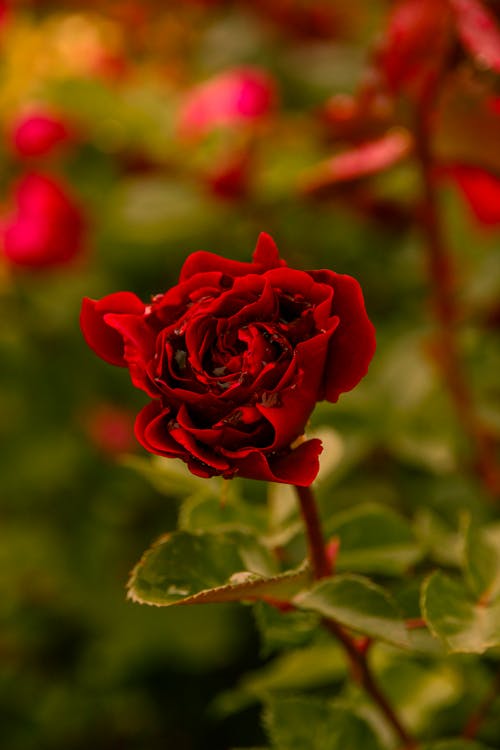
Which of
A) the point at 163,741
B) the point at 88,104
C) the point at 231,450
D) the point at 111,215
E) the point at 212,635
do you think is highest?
the point at 231,450

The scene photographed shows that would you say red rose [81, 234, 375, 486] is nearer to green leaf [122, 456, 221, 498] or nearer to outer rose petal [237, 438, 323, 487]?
outer rose petal [237, 438, 323, 487]

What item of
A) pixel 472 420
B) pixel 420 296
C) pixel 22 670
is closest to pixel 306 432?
pixel 472 420

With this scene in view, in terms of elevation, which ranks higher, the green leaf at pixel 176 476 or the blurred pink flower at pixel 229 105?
the blurred pink flower at pixel 229 105

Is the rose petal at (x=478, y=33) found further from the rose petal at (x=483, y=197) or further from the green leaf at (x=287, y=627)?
the green leaf at (x=287, y=627)

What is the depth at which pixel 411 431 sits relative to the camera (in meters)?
0.74

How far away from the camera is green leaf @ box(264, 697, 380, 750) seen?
472 mm

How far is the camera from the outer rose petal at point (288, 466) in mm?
347

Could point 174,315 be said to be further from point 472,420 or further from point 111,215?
point 111,215

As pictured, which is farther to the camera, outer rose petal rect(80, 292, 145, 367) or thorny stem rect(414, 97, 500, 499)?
thorny stem rect(414, 97, 500, 499)

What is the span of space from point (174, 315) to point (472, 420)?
0.41 m

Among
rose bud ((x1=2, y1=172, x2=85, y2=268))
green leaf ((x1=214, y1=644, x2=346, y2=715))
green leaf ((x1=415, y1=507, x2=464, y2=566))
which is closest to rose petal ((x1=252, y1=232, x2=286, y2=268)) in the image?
green leaf ((x1=415, y1=507, x2=464, y2=566))

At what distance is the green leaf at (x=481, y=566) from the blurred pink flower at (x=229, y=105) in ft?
1.82

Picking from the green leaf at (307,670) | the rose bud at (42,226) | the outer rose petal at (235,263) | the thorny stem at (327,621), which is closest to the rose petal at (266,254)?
the outer rose petal at (235,263)

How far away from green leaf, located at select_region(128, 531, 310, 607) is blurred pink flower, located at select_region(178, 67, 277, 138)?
1.90ft
